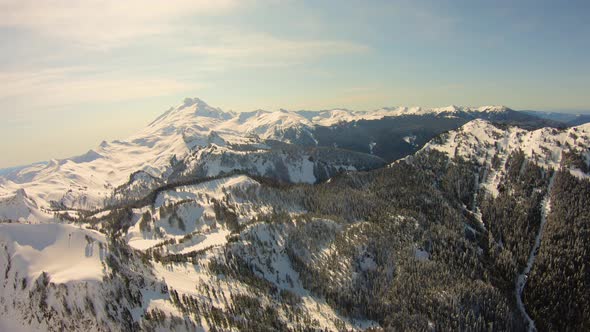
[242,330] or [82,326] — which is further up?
[82,326]

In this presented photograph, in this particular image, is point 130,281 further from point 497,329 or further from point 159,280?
point 497,329

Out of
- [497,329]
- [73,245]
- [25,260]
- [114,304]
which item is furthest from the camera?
[497,329]

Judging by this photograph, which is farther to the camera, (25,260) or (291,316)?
(291,316)

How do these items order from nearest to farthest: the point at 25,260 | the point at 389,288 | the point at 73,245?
the point at 25,260
the point at 73,245
the point at 389,288

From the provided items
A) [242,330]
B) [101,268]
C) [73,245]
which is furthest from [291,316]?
[73,245]

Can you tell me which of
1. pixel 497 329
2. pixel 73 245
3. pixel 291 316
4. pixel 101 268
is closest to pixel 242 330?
pixel 291 316

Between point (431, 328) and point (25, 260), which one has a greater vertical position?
point (25, 260)

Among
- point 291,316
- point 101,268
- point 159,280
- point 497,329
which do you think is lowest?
point 497,329

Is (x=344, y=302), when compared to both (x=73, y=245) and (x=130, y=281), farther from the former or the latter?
(x=73, y=245)

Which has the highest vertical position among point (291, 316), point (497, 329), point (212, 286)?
point (212, 286)
